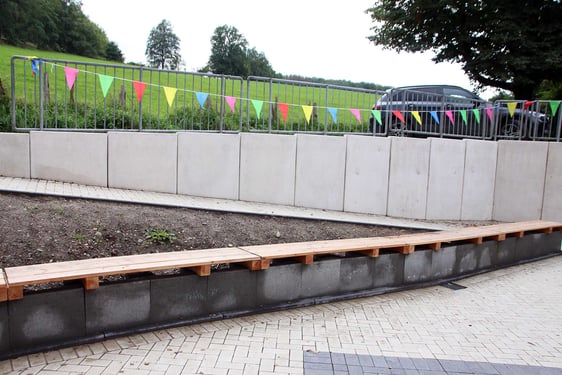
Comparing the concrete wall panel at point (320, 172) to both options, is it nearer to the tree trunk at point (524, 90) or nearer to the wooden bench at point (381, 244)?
the wooden bench at point (381, 244)

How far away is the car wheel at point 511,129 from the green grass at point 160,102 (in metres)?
4.39

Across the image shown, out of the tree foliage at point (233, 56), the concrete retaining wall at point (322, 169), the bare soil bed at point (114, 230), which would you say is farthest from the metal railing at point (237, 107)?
the tree foliage at point (233, 56)

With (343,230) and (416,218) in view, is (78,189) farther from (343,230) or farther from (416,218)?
(416,218)

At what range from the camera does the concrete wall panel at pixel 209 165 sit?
8672 mm

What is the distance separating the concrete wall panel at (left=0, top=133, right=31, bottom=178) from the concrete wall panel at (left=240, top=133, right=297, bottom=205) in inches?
148

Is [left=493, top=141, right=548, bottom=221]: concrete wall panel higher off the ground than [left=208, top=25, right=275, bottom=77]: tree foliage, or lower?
lower

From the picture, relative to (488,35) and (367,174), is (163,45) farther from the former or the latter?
(367,174)

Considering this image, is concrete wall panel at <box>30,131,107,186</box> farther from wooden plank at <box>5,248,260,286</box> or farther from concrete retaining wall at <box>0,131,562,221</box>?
wooden plank at <box>5,248,260,286</box>

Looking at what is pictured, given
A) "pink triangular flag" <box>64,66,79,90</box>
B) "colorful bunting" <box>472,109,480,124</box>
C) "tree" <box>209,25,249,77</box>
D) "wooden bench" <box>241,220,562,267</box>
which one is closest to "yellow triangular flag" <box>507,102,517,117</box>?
"colorful bunting" <box>472,109,480,124</box>

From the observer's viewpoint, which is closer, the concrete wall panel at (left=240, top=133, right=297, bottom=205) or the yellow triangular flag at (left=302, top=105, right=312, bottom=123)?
the concrete wall panel at (left=240, top=133, right=297, bottom=205)

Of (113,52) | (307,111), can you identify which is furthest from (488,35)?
(113,52)

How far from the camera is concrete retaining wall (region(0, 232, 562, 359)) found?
3602mm

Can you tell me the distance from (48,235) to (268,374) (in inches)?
125

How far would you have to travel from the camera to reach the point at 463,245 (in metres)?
6.95
